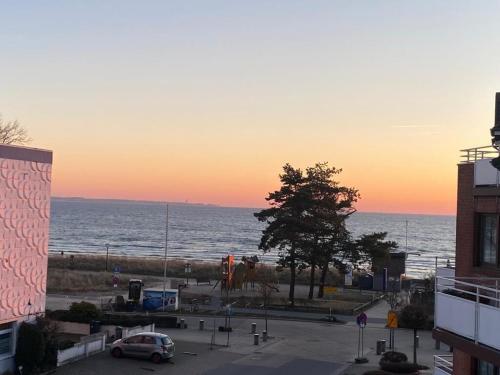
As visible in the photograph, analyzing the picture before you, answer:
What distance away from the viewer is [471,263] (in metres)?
18.2

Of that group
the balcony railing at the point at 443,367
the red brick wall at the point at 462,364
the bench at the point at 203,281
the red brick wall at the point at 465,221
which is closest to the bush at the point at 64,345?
the balcony railing at the point at 443,367

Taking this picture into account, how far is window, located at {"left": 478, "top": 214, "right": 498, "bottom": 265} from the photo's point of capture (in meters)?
17.5

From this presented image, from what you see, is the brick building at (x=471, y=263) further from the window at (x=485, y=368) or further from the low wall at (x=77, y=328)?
the low wall at (x=77, y=328)

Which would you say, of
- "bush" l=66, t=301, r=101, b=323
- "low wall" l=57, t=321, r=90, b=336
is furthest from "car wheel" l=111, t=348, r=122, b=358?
"bush" l=66, t=301, r=101, b=323

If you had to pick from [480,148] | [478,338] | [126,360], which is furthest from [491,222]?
[126,360]

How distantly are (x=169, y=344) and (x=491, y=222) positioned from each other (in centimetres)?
1912

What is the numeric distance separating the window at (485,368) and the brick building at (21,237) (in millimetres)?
18692

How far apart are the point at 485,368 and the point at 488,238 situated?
3451 mm

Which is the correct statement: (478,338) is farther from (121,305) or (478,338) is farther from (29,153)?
(121,305)

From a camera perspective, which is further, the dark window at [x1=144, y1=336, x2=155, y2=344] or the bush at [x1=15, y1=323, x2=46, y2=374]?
the dark window at [x1=144, y1=336, x2=155, y2=344]

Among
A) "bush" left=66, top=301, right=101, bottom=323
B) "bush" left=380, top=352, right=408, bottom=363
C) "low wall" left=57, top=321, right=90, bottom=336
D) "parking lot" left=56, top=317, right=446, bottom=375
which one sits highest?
"bush" left=66, top=301, right=101, bottom=323

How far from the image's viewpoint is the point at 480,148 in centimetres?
1788

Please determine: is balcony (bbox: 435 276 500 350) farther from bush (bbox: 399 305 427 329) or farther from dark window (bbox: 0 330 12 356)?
dark window (bbox: 0 330 12 356)

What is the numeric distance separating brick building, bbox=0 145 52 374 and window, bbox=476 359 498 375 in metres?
18.7
